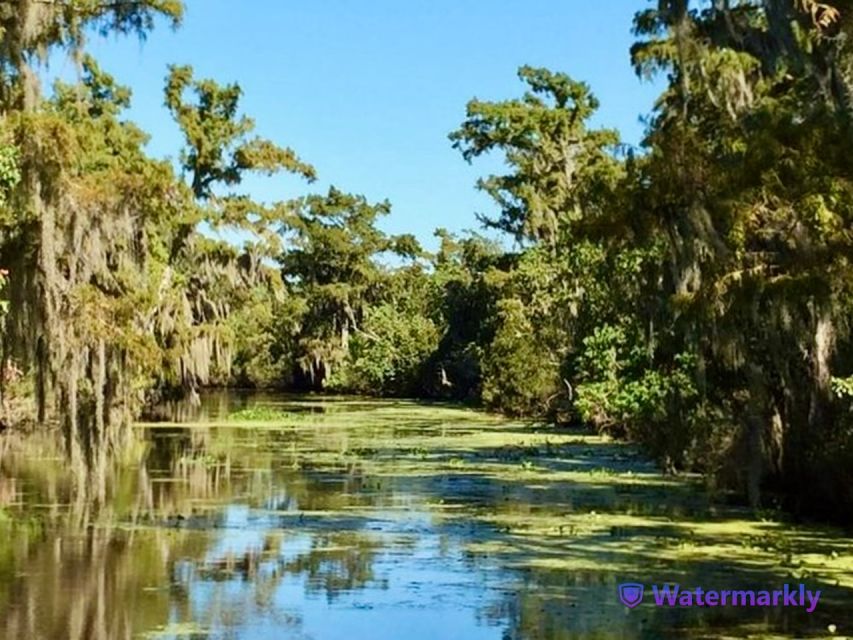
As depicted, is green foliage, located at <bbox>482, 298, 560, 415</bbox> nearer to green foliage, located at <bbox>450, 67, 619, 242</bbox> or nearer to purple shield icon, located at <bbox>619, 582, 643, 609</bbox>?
green foliage, located at <bbox>450, 67, 619, 242</bbox>

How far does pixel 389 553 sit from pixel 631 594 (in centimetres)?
273

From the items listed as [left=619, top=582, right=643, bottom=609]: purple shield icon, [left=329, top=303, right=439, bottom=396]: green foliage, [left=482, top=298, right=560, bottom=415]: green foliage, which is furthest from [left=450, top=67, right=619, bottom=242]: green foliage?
[left=619, top=582, right=643, bottom=609]: purple shield icon

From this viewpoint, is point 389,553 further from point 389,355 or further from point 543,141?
point 389,355

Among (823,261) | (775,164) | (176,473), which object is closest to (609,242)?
(775,164)

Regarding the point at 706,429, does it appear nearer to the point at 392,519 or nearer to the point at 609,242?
the point at 609,242

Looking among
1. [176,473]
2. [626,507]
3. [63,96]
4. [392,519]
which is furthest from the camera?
[63,96]

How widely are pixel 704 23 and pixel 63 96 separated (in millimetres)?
15860

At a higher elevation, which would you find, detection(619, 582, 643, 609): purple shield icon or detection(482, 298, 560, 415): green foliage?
detection(482, 298, 560, 415): green foliage

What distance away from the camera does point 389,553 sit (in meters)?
10.9

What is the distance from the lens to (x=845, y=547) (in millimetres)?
10789

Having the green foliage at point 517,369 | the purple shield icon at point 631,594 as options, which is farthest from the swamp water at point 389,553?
the green foliage at point 517,369

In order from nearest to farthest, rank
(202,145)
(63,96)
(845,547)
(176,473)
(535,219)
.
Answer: (845,547) < (176,473) < (63,96) < (202,145) < (535,219)

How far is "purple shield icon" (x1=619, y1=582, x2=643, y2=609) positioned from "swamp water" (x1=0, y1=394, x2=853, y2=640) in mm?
79

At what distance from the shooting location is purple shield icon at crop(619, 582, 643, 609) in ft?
28.3
